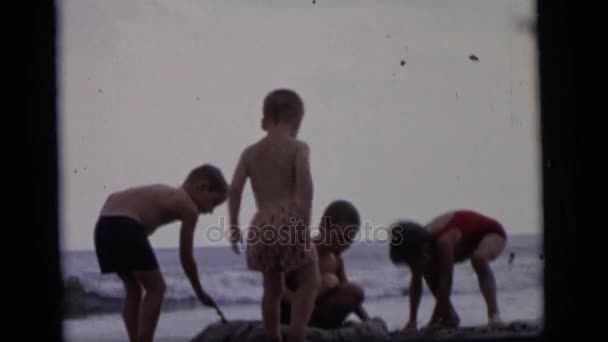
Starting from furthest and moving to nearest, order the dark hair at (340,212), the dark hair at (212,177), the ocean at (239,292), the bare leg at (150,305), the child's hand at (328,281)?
the ocean at (239,292)
the dark hair at (340,212)
the child's hand at (328,281)
the dark hair at (212,177)
the bare leg at (150,305)

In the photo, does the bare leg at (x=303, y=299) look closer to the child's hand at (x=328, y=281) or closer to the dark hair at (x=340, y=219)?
the child's hand at (x=328, y=281)

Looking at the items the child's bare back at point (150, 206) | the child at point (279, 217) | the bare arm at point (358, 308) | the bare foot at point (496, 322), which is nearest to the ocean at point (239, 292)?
the bare foot at point (496, 322)

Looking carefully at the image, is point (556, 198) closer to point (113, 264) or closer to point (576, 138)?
point (576, 138)

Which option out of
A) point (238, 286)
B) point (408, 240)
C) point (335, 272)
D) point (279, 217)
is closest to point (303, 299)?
point (279, 217)

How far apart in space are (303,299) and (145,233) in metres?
0.47

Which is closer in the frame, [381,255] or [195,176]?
[195,176]

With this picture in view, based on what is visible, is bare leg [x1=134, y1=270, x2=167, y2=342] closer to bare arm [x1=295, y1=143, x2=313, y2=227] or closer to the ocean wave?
bare arm [x1=295, y1=143, x2=313, y2=227]

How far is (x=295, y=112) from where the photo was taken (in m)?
2.33

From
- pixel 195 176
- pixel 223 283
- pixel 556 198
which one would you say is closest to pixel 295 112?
pixel 195 176

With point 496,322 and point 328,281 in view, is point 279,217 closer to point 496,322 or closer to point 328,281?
point 328,281

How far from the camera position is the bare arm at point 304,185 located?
2195 mm

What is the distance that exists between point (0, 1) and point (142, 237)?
839 mm

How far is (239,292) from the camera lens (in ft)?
16.4

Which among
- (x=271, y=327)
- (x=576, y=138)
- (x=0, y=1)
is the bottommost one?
(x=271, y=327)
